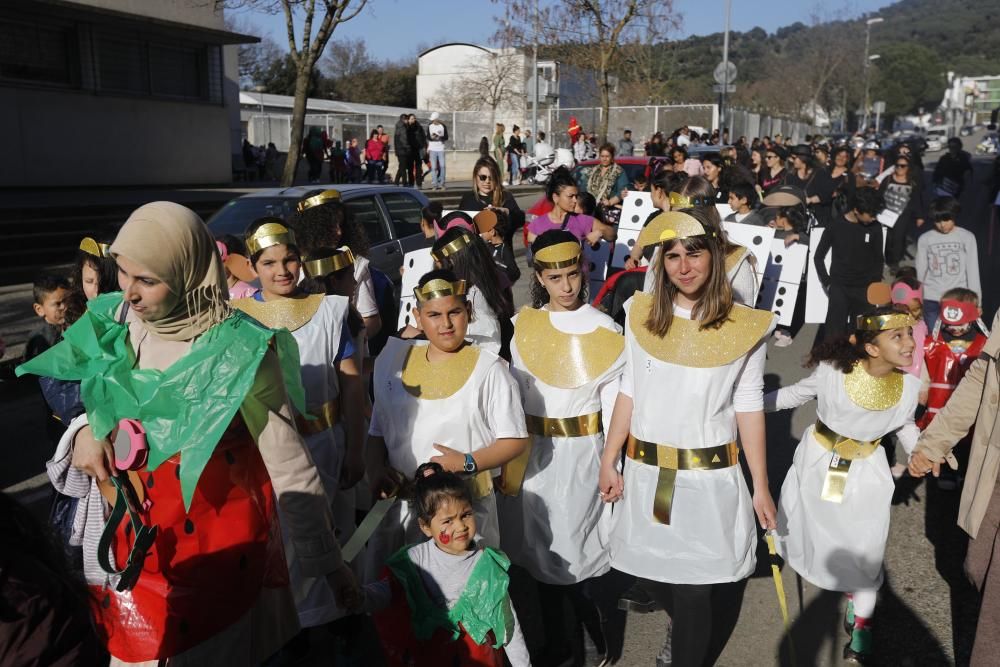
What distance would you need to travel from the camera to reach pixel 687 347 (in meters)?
3.28

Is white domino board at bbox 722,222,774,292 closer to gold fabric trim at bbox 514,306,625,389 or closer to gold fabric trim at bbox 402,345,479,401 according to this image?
gold fabric trim at bbox 514,306,625,389

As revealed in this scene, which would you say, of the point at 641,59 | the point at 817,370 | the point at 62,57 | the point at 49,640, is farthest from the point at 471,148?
the point at 49,640

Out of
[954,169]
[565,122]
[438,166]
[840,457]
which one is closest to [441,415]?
[840,457]

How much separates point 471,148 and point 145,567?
36.2m

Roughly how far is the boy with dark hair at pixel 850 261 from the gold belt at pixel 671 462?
547cm

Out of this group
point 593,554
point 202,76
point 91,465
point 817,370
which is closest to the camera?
point 91,465

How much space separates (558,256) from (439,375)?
2.82 feet

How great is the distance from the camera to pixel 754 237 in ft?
27.0

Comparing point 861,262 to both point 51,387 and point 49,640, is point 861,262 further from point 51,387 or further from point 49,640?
point 49,640

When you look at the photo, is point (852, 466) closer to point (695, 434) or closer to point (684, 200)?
point (695, 434)

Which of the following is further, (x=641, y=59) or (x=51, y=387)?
(x=641, y=59)

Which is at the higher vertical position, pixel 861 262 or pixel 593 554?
pixel 861 262

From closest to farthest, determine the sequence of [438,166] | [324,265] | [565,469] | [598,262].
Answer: [565,469], [324,265], [598,262], [438,166]

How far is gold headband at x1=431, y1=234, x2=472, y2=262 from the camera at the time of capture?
15.4 ft
